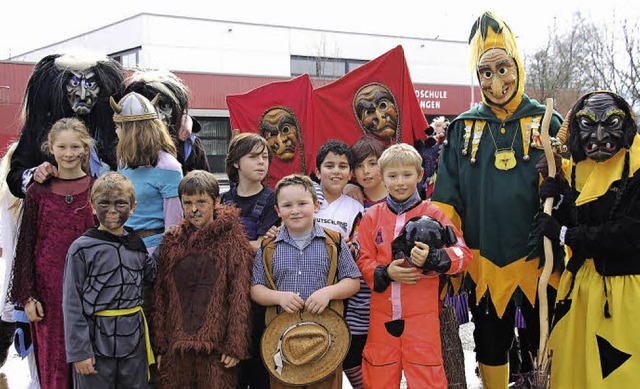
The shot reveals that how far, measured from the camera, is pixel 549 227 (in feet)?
11.5

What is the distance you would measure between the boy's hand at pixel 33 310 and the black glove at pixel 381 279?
196 centimetres

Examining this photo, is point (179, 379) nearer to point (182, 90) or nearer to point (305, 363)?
point (305, 363)

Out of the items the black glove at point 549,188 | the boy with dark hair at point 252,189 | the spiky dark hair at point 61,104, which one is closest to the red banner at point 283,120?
the boy with dark hair at point 252,189

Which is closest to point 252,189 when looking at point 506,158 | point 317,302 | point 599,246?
point 317,302

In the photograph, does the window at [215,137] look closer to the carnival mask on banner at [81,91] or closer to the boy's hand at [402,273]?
the carnival mask on banner at [81,91]

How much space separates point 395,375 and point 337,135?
98.3 inches

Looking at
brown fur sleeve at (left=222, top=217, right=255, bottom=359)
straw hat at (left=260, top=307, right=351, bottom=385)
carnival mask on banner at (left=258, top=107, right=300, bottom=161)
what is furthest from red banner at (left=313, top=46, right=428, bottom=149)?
straw hat at (left=260, top=307, right=351, bottom=385)

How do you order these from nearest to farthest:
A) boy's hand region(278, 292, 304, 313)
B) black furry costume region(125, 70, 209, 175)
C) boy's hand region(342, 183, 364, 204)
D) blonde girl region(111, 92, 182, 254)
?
boy's hand region(278, 292, 304, 313) < blonde girl region(111, 92, 182, 254) < boy's hand region(342, 183, 364, 204) < black furry costume region(125, 70, 209, 175)

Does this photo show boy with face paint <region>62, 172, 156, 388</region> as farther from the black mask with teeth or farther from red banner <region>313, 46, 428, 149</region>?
the black mask with teeth

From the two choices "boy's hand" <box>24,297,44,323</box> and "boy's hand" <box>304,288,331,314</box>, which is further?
"boy's hand" <box>24,297,44,323</box>

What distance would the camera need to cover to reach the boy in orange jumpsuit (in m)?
3.39

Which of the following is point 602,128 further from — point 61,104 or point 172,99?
point 61,104

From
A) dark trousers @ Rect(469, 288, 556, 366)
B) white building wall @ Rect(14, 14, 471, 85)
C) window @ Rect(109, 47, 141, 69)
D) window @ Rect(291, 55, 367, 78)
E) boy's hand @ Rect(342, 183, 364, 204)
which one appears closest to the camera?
dark trousers @ Rect(469, 288, 556, 366)

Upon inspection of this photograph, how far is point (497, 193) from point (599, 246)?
2.41 ft
